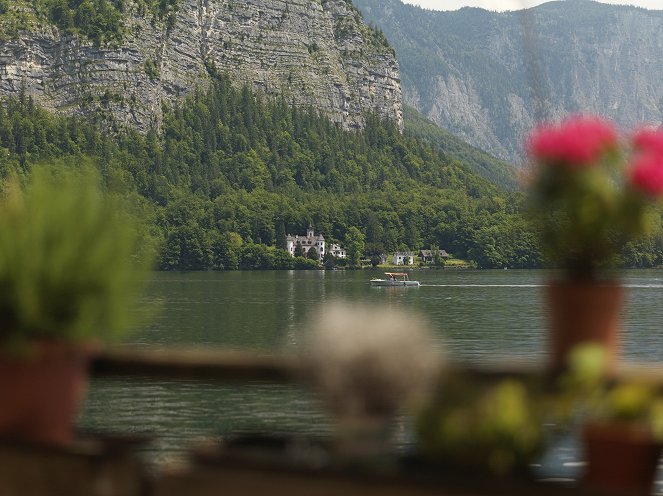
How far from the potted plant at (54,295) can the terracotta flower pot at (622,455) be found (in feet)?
5.54

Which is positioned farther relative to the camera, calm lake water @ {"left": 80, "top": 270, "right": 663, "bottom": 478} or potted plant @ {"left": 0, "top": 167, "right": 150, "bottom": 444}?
calm lake water @ {"left": 80, "top": 270, "right": 663, "bottom": 478}

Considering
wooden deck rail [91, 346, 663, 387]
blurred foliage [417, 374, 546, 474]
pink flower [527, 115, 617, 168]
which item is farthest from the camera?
pink flower [527, 115, 617, 168]

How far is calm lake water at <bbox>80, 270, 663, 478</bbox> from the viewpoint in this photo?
1449 inches

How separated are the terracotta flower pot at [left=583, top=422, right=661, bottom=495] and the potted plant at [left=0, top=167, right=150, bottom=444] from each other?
66.4 inches

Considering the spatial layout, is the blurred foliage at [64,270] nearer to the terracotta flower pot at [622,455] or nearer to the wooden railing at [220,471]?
the wooden railing at [220,471]

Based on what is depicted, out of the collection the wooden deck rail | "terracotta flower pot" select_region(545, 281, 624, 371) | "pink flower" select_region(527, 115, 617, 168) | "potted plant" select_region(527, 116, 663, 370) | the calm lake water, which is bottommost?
the calm lake water

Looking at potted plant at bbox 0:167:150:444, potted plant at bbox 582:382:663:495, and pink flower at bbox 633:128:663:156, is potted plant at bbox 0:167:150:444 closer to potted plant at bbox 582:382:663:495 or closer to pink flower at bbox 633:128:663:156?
potted plant at bbox 582:382:663:495

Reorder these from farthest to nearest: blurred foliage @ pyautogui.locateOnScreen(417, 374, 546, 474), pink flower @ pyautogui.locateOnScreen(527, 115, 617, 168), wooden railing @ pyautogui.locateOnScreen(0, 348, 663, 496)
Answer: pink flower @ pyautogui.locateOnScreen(527, 115, 617, 168), blurred foliage @ pyautogui.locateOnScreen(417, 374, 546, 474), wooden railing @ pyautogui.locateOnScreen(0, 348, 663, 496)

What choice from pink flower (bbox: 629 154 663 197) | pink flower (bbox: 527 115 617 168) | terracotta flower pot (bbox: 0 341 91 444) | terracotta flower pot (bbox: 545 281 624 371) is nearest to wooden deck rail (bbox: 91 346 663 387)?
terracotta flower pot (bbox: 545 281 624 371)

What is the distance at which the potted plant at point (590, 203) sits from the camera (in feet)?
12.9

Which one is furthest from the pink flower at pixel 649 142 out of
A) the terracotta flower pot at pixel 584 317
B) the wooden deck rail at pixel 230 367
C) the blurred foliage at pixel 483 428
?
the blurred foliage at pixel 483 428

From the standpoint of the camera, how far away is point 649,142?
3998mm

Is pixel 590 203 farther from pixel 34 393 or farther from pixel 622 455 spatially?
pixel 34 393

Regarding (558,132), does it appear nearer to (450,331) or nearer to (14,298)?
(14,298)
